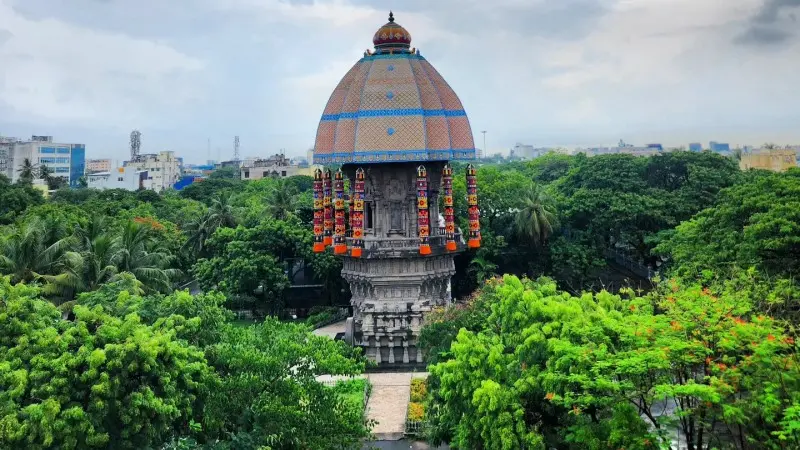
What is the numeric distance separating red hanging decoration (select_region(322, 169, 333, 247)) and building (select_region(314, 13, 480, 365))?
0.04 meters

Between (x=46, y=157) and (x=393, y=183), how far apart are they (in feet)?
348

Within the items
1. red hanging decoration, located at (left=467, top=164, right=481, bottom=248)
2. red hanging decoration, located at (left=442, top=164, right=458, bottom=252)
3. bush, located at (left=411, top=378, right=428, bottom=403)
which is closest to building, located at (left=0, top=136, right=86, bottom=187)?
red hanging decoration, located at (left=442, top=164, right=458, bottom=252)

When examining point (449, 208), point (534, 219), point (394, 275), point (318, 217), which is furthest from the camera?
point (534, 219)

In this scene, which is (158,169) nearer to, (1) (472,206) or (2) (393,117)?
(2) (393,117)

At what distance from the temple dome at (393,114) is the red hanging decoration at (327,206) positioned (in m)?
1.07

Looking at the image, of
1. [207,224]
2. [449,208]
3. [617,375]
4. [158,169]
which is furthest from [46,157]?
[617,375]

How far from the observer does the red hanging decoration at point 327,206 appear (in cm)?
2970

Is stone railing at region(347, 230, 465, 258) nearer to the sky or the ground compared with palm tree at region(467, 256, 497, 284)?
nearer to the sky

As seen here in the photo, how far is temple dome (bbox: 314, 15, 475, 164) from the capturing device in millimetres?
27453

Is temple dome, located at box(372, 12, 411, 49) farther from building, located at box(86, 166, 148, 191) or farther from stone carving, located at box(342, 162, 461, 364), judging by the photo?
building, located at box(86, 166, 148, 191)

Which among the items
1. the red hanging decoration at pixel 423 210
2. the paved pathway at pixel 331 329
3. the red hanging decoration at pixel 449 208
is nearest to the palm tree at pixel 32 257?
the paved pathway at pixel 331 329

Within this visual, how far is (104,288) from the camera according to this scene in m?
21.9

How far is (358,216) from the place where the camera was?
1100 inches

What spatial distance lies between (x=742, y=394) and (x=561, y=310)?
3.99 meters
